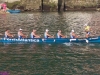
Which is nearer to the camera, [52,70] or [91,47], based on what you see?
[52,70]

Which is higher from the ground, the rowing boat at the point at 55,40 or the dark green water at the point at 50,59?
the rowing boat at the point at 55,40

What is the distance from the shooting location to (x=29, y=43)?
4669cm

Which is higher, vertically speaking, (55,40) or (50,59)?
(55,40)

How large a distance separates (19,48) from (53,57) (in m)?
7.61

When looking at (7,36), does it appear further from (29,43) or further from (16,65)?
(16,65)

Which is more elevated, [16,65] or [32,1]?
[32,1]

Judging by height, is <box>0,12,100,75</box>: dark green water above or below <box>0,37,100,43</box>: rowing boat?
below

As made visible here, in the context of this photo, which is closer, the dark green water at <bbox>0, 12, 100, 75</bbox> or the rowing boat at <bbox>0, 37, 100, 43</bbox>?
the dark green water at <bbox>0, 12, 100, 75</bbox>

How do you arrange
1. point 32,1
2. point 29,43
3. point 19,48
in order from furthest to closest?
point 32,1, point 29,43, point 19,48

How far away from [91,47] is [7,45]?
41.4 ft

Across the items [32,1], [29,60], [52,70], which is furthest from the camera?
[32,1]

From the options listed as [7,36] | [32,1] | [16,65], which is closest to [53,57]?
[16,65]

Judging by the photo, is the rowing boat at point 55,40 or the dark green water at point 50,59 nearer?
the dark green water at point 50,59

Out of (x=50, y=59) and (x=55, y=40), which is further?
(x=55, y=40)
